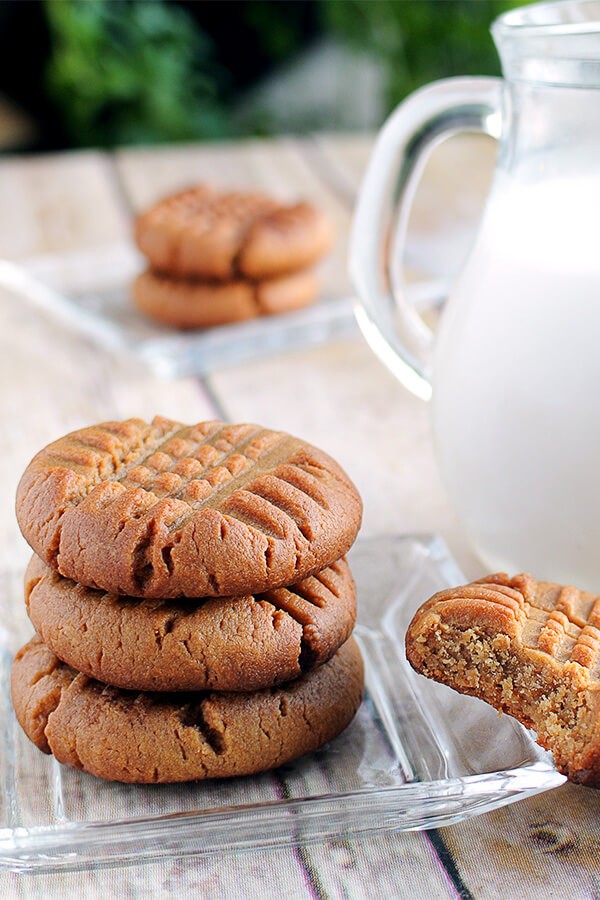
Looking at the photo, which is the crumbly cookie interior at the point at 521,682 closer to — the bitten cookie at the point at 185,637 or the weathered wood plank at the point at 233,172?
the bitten cookie at the point at 185,637

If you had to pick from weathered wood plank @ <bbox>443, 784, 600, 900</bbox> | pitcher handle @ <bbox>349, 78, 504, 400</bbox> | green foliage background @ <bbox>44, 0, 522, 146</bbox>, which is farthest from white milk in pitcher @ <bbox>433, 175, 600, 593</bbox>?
green foliage background @ <bbox>44, 0, 522, 146</bbox>

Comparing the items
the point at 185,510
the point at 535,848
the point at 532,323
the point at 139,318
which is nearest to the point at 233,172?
the point at 139,318

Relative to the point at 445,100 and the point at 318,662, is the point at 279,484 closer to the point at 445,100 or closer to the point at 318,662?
the point at 318,662

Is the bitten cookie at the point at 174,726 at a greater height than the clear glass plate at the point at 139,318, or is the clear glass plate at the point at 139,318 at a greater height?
the bitten cookie at the point at 174,726

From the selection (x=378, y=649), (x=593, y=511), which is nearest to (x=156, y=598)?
(x=378, y=649)

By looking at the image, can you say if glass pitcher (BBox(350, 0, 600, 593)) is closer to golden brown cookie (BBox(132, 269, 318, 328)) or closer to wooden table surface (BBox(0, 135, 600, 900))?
wooden table surface (BBox(0, 135, 600, 900))

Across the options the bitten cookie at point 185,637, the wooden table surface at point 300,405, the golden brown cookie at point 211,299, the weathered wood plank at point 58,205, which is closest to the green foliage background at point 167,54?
the wooden table surface at point 300,405

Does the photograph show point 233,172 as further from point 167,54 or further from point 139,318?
point 167,54
